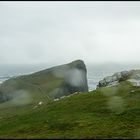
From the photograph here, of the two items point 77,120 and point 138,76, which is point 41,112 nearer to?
point 77,120

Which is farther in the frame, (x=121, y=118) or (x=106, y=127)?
(x=121, y=118)

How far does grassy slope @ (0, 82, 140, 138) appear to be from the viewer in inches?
3637

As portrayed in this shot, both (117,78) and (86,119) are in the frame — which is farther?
(117,78)

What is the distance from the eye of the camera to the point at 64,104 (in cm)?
13138

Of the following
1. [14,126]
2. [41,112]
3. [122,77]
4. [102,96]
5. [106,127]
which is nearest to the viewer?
[106,127]

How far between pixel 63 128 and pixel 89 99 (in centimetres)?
3224

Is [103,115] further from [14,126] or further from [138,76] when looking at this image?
[138,76]

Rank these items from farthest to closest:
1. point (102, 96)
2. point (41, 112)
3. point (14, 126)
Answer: point (102, 96)
point (41, 112)
point (14, 126)

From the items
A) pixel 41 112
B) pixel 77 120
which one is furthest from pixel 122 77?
pixel 77 120

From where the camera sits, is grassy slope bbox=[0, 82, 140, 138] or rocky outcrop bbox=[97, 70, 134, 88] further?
rocky outcrop bbox=[97, 70, 134, 88]

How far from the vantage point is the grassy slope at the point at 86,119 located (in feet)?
303

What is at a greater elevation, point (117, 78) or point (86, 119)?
point (86, 119)

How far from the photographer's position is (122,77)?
17875cm

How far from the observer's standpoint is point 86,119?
108 m
